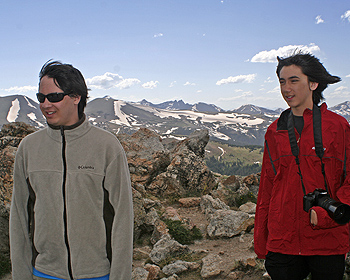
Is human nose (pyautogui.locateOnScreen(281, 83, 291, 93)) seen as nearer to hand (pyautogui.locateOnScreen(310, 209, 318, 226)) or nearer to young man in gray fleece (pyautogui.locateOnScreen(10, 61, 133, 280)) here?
hand (pyautogui.locateOnScreen(310, 209, 318, 226))

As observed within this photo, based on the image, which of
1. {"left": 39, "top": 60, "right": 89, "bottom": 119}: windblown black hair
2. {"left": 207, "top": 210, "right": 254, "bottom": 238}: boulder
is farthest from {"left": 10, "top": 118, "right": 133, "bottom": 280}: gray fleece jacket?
{"left": 207, "top": 210, "right": 254, "bottom": 238}: boulder

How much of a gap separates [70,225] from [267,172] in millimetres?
2598

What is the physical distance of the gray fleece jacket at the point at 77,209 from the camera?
2875 mm

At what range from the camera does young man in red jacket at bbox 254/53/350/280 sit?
337 centimetres

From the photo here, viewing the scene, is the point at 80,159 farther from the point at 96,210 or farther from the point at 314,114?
the point at 314,114

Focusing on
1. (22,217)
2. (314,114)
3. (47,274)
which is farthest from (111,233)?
(314,114)

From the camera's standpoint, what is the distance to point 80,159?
293cm

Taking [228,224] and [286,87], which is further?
[228,224]

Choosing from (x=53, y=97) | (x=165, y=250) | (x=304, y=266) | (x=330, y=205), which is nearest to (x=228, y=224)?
(x=165, y=250)

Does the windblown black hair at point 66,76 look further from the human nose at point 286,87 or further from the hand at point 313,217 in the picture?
the hand at point 313,217

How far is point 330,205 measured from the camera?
312 cm

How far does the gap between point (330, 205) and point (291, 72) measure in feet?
5.62

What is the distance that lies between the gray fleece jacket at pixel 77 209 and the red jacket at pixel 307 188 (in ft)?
6.29

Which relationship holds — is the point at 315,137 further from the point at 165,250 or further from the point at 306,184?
the point at 165,250
